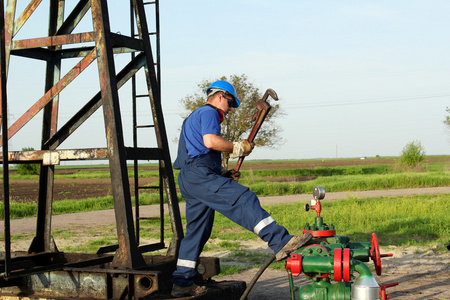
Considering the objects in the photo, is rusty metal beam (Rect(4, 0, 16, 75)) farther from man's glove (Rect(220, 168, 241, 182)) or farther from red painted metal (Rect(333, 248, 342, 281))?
red painted metal (Rect(333, 248, 342, 281))

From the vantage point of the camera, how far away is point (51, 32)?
→ 258 inches

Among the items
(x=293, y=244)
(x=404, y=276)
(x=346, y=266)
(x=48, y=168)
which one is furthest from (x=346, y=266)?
(x=404, y=276)

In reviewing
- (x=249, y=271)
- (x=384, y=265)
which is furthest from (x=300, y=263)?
(x=384, y=265)

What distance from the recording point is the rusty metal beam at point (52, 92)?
5.36m

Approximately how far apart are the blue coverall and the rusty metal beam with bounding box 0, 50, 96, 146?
1.17 metres

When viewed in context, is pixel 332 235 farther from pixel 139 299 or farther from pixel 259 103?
pixel 139 299

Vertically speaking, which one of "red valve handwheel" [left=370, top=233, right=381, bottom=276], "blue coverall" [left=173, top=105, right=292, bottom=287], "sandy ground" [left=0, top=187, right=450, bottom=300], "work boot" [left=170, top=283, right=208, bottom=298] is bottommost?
"sandy ground" [left=0, top=187, right=450, bottom=300]

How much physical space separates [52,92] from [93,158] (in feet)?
2.70

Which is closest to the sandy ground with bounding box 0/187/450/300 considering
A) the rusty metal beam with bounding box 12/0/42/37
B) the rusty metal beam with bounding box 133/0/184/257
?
the rusty metal beam with bounding box 133/0/184/257

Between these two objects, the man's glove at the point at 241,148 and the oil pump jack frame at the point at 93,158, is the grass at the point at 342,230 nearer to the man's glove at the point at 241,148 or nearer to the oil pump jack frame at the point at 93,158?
the oil pump jack frame at the point at 93,158

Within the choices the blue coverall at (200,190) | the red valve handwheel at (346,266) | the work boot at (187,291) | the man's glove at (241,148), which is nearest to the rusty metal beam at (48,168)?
the blue coverall at (200,190)

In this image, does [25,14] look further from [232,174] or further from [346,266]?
[346,266]

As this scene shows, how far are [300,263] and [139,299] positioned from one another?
175 cm

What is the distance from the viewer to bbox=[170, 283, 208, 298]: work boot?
490cm
